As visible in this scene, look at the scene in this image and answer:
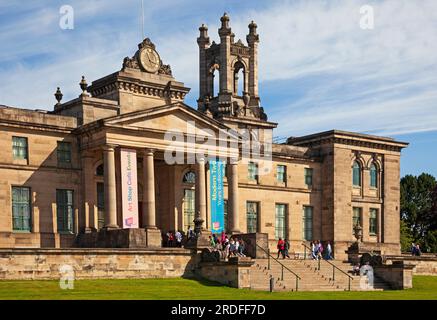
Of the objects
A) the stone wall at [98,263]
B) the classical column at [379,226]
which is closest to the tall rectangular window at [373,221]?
the classical column at [379,226]

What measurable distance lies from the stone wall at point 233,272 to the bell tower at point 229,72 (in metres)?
31.5

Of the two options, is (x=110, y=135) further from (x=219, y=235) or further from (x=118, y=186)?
(x=219, y=235)

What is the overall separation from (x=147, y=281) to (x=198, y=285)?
2798mm

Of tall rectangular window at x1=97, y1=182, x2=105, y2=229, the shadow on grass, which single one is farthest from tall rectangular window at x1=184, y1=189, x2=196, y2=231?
the shadow on grass

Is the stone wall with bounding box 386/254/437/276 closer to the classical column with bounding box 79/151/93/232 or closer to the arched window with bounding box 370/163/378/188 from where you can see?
the arched window with bounding box 370/163/378/188

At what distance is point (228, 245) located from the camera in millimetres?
54406

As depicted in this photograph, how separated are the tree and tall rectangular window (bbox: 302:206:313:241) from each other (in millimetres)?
33640

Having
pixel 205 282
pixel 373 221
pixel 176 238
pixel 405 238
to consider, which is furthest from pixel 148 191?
pixel 405 238

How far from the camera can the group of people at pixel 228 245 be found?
53.3 metres

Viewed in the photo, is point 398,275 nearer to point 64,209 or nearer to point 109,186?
point 109,186

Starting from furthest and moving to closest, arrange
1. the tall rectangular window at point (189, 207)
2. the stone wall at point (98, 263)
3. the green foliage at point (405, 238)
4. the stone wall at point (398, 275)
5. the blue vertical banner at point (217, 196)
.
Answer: the green foliage at point (405, 238) < the tall rectangular window at point (189, 207) < the blue vertical banner at point (217, 196) < the stone wall at point (398, 275) < the stone wall at point (98, 263)

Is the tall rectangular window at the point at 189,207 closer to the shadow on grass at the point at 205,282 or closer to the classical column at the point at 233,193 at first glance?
the classical column at the point at 233,193

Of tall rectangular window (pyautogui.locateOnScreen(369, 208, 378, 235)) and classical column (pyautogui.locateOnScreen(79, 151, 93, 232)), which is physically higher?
classical column (pyautogui.locateOnScreen(79, 151, 93, 232))

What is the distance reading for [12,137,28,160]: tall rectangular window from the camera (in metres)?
57.5
